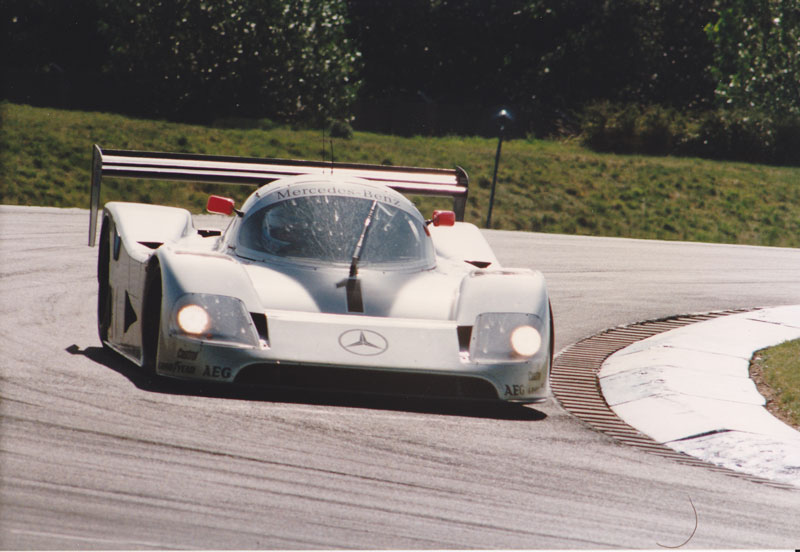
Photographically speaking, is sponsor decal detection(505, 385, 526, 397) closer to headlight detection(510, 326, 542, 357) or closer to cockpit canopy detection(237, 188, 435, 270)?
headlight detection(510, 326, 542, 357)

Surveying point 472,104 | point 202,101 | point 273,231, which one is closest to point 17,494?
point 273,231

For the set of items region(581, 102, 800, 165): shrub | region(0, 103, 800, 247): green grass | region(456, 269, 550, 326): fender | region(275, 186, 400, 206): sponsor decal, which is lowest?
region(0, 103, 800, 247): green grass

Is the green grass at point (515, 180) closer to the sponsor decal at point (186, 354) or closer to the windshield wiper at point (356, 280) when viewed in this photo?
the windshield wiper at point (356, 280)

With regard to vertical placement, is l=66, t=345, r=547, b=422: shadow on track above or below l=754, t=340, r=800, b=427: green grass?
above

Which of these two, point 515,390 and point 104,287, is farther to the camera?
point 104,287

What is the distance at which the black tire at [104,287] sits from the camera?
25.3ft

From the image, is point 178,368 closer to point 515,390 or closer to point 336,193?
point 515,390

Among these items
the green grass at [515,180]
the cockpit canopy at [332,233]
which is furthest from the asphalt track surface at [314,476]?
the green grass at [515,180]

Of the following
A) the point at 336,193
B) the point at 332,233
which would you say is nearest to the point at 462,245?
the point at 336,193

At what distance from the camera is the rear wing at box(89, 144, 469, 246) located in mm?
9227

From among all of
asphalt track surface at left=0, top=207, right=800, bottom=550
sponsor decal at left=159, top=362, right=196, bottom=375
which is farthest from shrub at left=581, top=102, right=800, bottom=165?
sponsor decal at left=159, top=362, right=196, bottom=375

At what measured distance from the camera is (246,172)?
366 inches

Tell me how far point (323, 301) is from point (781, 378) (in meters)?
3.89

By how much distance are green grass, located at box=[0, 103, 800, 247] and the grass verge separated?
16657 mm
